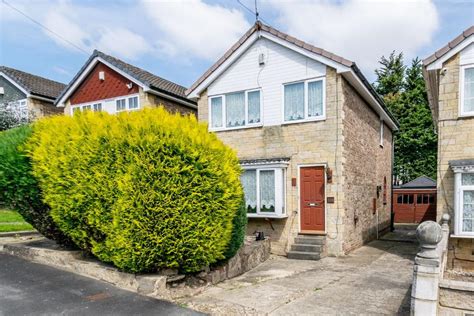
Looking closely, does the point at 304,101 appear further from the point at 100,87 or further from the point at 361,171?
the point at 100,87

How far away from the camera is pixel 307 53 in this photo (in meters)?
10.0

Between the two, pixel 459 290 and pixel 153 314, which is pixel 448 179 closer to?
pixel 459 290

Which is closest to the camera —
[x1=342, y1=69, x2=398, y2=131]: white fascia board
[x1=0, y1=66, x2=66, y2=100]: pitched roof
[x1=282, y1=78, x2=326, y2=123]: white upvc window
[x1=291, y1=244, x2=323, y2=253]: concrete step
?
[x1=291, y1=244, x2=323, y2=253]: concrete step

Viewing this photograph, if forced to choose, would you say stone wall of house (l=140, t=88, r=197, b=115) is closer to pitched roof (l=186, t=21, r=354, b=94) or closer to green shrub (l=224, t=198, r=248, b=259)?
pitched roof (l=186, t=21, r=354, b=94)

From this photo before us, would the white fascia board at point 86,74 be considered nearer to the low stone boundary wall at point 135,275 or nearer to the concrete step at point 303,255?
the low stone boundary wall at point 135,275

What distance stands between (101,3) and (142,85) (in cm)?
548

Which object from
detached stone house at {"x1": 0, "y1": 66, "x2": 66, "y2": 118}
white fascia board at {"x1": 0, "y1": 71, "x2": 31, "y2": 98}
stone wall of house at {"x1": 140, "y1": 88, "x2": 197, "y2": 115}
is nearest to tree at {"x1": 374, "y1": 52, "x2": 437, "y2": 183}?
stone wall of house at {"x1": 140, "y1": 88, "x2": 197, "y2": 115}

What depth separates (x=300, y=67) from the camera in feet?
34.0

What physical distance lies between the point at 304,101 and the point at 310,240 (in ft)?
14.5

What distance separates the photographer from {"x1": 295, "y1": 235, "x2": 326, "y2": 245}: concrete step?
31.8 ft

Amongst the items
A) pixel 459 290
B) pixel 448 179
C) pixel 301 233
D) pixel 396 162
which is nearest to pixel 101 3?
pixel 301 233

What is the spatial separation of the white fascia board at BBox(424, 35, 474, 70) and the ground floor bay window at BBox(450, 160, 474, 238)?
2.70 meters

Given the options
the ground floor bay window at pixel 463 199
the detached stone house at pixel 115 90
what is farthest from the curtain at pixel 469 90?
the detached stone house at pixel 115 90

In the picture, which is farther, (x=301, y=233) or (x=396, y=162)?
(x=396, y=162)
